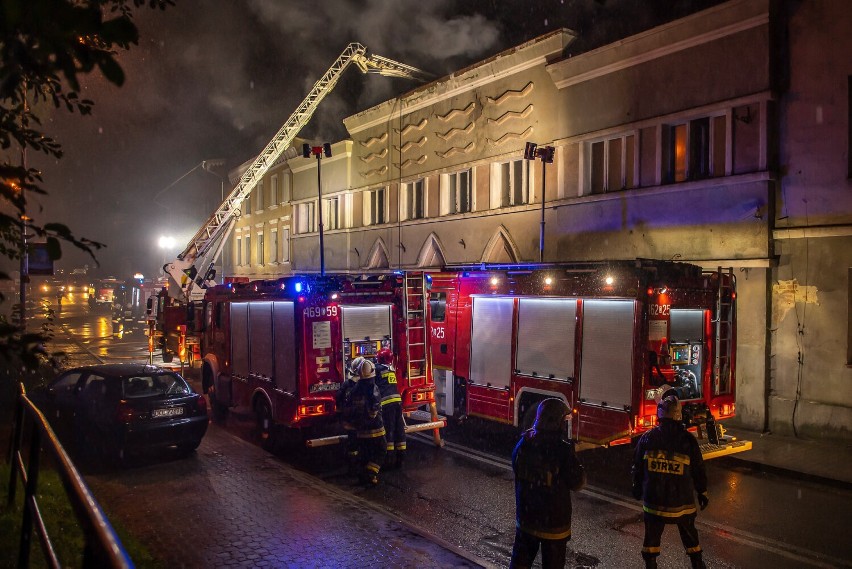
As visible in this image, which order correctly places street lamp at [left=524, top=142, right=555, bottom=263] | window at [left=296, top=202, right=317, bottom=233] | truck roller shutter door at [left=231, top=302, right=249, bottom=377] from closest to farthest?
truck roller shutter door at [left=231, top=302, right=249, bottom=377] → street lamp at [left=524, top=142, right=555, bottom=263] → window at [left=296, top=202, right=317, bottom=233]

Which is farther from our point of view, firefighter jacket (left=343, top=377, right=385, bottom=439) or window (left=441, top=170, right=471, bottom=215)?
window (left=441, top=170, right=471, bottom=215)

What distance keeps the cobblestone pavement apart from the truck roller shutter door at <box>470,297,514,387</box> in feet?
12.7

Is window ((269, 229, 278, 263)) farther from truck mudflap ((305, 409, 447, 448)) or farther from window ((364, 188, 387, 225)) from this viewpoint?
truck mudflap ((305, 409, 447, 448))

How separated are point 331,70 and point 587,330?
17.8 m

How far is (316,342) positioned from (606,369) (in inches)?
172

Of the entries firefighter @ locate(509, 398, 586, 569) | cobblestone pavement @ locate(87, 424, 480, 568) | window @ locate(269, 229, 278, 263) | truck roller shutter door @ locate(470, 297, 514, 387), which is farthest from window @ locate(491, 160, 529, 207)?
window @ locate(269, 229, 278, 263)

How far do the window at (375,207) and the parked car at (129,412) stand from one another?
14352 millimetres

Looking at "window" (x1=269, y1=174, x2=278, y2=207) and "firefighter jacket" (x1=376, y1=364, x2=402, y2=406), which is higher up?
"window" (x1=269, y1=174, x2=278, y2=207)

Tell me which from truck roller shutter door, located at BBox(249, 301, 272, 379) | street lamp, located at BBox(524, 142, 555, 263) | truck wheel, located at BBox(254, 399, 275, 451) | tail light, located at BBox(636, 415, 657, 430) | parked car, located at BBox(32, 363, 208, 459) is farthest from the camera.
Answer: street lamp, located at BBox(524, 142, 555, 263)

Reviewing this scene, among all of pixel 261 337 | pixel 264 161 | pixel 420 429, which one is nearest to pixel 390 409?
pixel 420 429

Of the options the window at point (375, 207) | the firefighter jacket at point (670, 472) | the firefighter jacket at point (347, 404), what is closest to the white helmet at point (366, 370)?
the firefighter jacket at point (347, 404)

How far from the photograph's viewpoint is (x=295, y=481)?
8.30 metres

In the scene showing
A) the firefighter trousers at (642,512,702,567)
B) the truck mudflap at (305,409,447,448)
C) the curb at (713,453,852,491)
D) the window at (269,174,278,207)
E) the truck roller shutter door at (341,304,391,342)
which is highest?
the window at (269,174,278,207)

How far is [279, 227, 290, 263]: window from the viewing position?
100 ft
